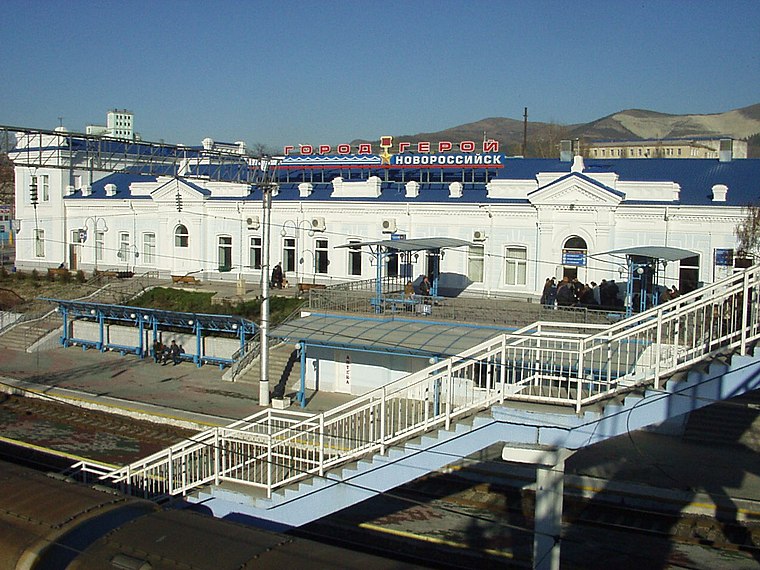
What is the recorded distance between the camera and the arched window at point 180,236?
123 ft

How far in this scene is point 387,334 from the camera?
69.5ft

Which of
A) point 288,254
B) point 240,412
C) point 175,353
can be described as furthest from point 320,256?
point 240,412

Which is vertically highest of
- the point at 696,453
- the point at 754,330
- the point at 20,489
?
the point at 754,330

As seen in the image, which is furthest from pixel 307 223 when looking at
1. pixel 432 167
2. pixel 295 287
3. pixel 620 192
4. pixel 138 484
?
pixel 138 484

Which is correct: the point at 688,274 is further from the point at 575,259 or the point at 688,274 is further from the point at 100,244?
the point at 100,244

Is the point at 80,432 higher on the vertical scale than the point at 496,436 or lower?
lower

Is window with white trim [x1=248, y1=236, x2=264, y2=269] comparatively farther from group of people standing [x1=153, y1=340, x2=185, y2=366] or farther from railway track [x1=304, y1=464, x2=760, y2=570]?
railway track [x1=304, y1=464, x2=760, y2=570]

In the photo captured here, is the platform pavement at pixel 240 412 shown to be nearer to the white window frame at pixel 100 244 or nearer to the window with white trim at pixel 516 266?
the window with white trim at pixel 516 266

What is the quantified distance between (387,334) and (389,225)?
1108 cm

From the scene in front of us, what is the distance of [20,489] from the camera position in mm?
9281

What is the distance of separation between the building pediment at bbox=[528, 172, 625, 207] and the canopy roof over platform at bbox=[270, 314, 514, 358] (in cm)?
815

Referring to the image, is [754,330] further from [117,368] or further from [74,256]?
[74,256]

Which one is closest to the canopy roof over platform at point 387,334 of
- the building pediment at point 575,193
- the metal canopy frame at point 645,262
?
the metal canopy frame at point 645,262

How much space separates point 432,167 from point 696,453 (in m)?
17.9
